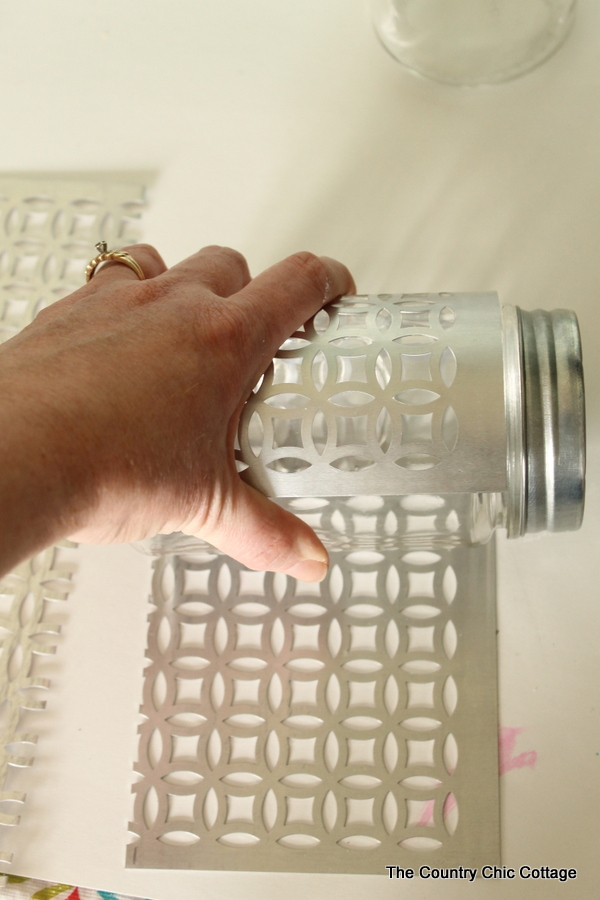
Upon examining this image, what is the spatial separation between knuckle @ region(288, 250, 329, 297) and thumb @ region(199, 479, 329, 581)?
14 centimetres

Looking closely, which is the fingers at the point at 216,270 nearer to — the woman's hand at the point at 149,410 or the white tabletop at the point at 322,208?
the woman's hand at the point at 149,410

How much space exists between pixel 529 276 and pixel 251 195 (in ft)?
0.84

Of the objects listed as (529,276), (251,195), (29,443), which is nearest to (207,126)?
(251,195)

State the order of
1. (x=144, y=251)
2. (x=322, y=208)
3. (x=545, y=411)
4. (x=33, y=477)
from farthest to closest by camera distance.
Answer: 1. (x=322, y=208)
2. (x=144, y=251)
3. (x=545, y=411)
4. (x=33, y=477)

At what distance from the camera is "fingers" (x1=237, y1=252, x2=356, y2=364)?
1.51ft

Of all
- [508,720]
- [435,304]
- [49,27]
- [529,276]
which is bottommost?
[508,720]

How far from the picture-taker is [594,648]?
56 cm

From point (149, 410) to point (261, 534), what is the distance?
105mm

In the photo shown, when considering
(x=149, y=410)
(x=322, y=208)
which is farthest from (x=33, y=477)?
(x=322, y=208)

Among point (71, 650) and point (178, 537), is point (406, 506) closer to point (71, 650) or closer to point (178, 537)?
point (178, 537)

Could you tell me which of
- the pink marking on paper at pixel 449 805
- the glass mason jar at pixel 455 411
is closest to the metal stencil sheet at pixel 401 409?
the glass mason jar at pixel 455 411

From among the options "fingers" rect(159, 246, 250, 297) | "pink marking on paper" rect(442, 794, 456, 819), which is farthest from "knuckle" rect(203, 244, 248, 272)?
"pink marking on paper" rect(442, 794, 456, 819)

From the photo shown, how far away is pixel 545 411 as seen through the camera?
45 centimetres

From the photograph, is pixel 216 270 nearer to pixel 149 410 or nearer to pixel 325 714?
pixel 149 410
